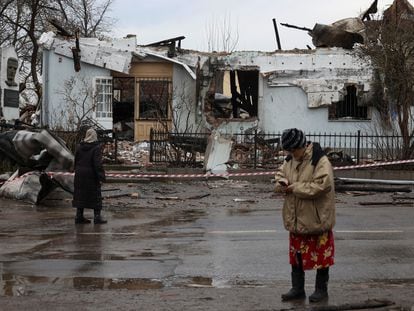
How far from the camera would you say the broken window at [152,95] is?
25.6 m

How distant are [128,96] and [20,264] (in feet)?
67.5

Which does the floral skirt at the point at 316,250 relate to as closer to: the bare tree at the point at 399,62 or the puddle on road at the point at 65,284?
the puddle on road at the point at 65,284

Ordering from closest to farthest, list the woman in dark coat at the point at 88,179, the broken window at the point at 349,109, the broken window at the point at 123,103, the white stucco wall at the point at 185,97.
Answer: the woman in dark coat at the point at 88,179 → the white stucco wall at the point at 185,97 → the broken window at the point at 349,109 → the broken window at the point at 123,103

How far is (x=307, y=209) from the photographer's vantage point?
5.88 metres

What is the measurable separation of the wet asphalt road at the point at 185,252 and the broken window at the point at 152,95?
37.8 ft

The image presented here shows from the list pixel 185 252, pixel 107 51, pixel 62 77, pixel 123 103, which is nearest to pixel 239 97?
pixel 123 103

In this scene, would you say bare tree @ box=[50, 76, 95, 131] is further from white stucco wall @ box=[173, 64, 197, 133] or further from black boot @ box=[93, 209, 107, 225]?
black boot @ box=[93, 209, 107, 225]

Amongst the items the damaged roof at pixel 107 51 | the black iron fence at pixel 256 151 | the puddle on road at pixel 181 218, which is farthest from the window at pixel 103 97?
the puddle on road at pixel 181 218

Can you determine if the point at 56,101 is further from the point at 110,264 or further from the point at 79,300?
the point at 79,300

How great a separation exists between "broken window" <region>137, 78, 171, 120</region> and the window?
1.17m

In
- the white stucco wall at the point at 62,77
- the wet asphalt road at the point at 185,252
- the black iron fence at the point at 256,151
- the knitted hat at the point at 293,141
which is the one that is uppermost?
the white stucco wall at the point at 62,77

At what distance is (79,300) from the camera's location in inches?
240

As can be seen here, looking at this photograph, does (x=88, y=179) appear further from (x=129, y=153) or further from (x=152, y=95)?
(x=152, y=95)

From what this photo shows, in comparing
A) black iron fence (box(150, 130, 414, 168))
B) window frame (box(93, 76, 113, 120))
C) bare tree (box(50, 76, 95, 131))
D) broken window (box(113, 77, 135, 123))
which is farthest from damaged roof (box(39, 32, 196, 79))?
black iron fence (box(150, 130, 414, 168))
